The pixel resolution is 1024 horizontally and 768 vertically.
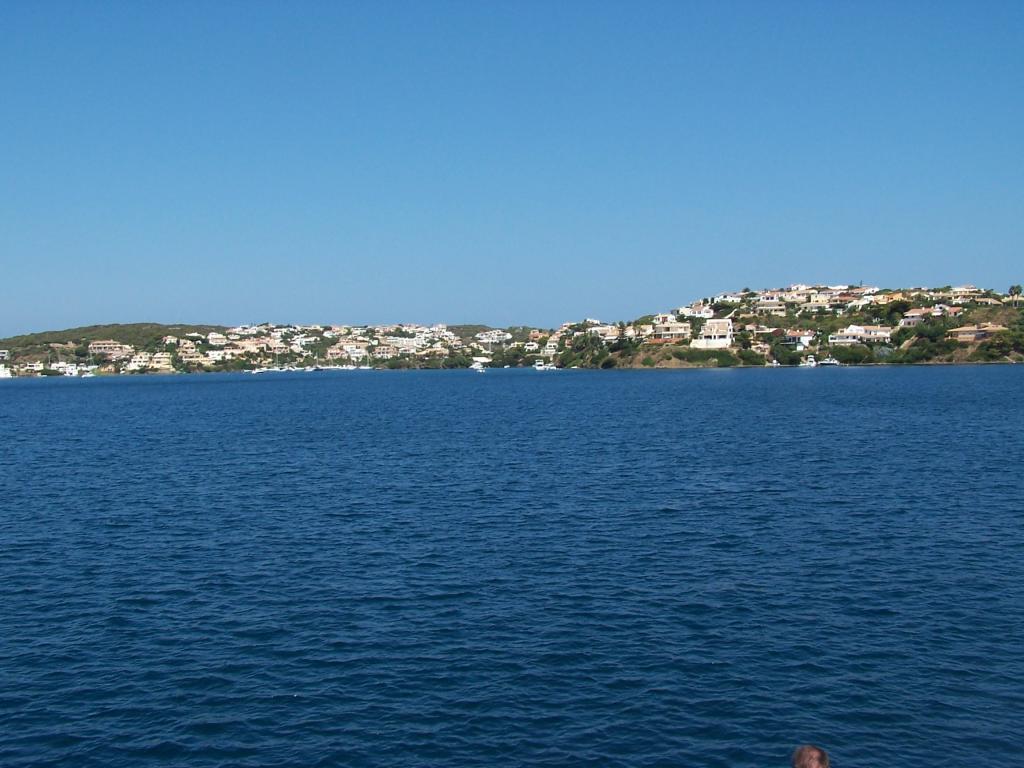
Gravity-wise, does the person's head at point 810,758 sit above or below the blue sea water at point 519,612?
above

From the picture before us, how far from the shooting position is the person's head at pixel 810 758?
40.8 ft

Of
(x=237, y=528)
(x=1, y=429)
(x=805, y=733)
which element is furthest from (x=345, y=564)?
(x=1, y=429)

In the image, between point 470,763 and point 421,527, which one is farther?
point 421,527

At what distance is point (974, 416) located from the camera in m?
93.6

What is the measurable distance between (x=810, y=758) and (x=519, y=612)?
1786 centimetres

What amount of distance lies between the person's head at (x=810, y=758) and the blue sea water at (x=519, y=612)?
742cm

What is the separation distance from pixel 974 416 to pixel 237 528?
80.4 meters

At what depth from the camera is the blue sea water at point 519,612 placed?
2108 centimetres

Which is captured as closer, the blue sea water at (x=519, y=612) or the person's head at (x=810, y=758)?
the person's head at (x=810, y=758)

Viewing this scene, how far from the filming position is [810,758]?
1258 centimetres

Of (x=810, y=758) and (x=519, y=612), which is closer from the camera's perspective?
(x=810, y=758)

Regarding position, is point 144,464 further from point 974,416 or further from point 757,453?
point 974,416

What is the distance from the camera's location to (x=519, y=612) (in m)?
29.8

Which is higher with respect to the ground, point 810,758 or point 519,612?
point 810,758
